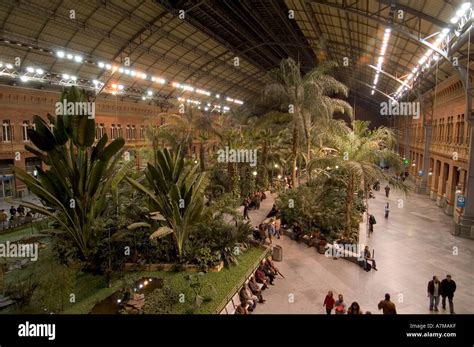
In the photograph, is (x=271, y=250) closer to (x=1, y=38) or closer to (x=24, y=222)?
(x=24, y=222)

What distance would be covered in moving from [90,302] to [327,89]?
17.9m

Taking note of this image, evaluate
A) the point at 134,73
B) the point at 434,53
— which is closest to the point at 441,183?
the point at 434,53

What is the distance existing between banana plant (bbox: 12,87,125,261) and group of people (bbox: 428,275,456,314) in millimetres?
9871

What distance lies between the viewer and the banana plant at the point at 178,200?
10883mm

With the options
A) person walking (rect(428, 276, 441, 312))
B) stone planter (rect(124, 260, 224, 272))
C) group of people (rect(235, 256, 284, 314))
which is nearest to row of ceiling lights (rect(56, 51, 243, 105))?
stone planter (rect(124, 260, 224, 272))

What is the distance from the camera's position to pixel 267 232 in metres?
14.3

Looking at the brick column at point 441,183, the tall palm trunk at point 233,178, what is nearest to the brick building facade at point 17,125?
the tall palm trunk at point 233,178

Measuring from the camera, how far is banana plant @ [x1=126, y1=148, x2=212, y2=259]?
10.9 meters

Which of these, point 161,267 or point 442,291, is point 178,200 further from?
point 442,291

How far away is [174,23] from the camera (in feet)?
90.6

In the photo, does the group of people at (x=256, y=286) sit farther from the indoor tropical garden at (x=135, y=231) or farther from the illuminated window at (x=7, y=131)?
the illuminated window at (x=7, y=131)

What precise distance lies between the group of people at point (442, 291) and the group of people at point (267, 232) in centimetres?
596

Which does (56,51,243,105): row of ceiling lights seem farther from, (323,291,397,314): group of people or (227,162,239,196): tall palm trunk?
(323,291,397,314): group of people
